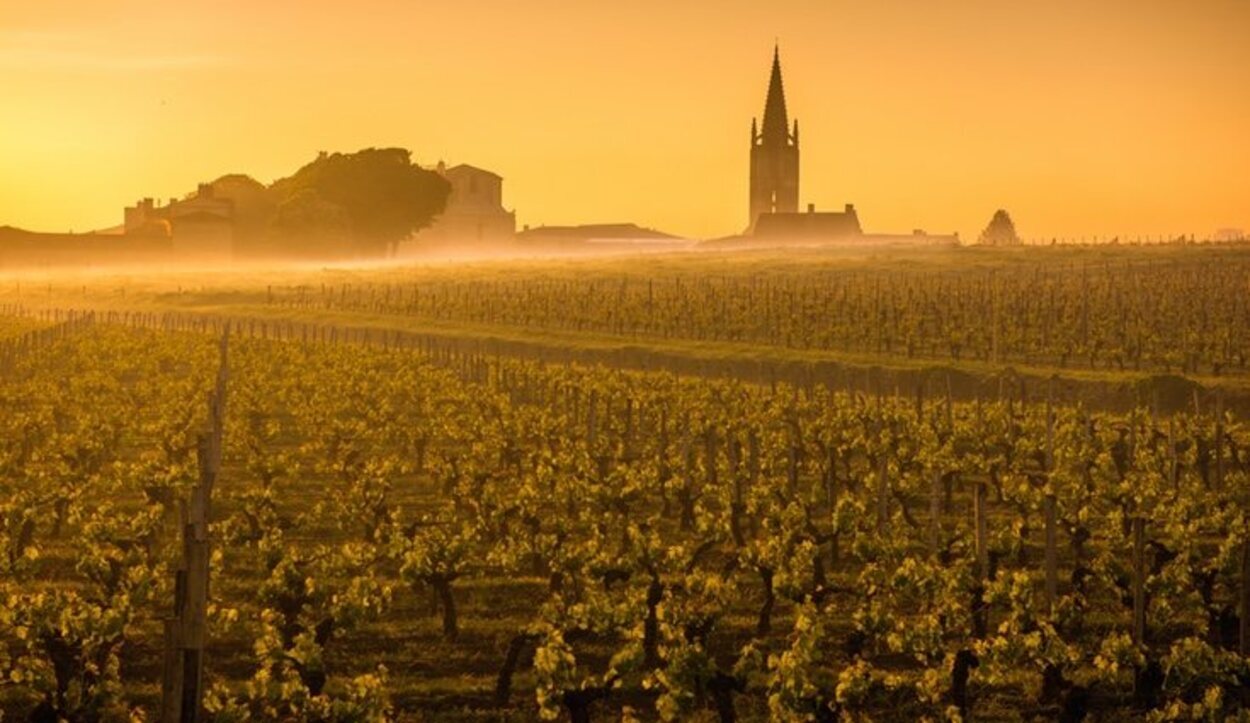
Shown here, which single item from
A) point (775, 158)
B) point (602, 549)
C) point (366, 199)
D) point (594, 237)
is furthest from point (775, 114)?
point (602, 549)

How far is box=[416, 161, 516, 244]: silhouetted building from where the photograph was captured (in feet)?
480

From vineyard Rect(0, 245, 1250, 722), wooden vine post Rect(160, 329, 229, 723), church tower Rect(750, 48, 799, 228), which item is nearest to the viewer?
wooden vine post Rect(160, 329, 229, 723)

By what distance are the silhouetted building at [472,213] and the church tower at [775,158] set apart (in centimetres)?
2763

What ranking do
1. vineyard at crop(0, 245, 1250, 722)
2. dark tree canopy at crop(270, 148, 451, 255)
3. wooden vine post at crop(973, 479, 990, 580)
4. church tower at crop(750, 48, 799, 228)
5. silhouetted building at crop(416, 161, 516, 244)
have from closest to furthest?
vineyard at crop(0, 245, 1250, 722) → wooden vine post at crop(973, 479, 990, 580) → dark tree canopy at crop(270, 148, 451, 255) → silhouetted building at crop(416, 161, 516, 244) → church tower at crop(750, 48, 799, 228)

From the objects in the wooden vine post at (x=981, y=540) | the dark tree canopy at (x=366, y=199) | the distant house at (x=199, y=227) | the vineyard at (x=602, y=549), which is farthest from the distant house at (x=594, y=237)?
the wooden vine post at (x=981, y=540)

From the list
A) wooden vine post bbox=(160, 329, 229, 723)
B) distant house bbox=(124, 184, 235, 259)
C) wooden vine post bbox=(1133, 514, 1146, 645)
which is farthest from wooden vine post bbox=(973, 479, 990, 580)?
distant house bbox=(124, 184, 235, 259)

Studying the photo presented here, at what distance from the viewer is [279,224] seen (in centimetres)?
12125

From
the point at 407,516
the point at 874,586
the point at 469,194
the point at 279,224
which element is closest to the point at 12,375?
the point at 407,516

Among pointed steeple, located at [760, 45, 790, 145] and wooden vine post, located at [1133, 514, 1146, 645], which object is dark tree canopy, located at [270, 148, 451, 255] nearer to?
pointed steeple, located at [760, 45, 790, 145]

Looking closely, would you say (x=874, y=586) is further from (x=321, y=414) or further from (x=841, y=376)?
(x=841, y=376)

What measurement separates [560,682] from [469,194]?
449 ft

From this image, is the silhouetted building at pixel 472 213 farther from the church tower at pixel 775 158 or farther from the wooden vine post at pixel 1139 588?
the wooden vine post at pixel 1139 588

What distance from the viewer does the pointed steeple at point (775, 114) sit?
6422 inches

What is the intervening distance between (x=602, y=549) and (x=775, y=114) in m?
147
